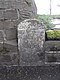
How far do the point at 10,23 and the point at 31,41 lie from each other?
0.36m

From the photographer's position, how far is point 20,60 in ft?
10.5

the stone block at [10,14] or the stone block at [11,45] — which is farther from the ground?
the stone block at [10,14]

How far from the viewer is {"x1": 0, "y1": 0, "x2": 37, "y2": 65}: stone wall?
307cm

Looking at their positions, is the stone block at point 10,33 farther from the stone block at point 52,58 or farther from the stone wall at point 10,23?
the stone block at point 52,58

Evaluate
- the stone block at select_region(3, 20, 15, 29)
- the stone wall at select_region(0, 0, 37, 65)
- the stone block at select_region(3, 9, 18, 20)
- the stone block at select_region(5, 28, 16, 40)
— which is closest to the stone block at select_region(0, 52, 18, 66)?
the stone wall at select_region(0, 0, 37, 65)

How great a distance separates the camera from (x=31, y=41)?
312 centimetres

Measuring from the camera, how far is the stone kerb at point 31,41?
3088 mm

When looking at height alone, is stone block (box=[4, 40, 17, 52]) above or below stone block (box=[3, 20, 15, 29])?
below

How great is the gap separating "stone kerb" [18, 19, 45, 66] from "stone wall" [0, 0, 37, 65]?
3.3 inches

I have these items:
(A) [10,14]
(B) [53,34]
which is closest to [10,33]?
(A) [10,14]

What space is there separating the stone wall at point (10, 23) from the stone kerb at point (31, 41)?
0.08 metres

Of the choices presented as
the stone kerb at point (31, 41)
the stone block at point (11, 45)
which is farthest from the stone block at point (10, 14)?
the stone block at point (11, 45)

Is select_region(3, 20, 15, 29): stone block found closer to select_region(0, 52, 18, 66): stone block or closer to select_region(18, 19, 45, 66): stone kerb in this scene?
select_region(18, 19, 45, 66): stone kerb

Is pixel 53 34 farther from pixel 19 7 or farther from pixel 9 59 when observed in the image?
pixel 9 59
